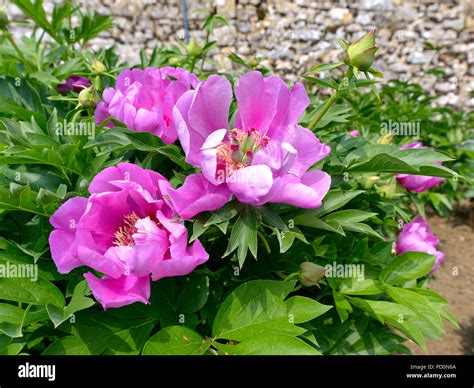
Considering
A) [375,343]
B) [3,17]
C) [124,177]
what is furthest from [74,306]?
[3,17]

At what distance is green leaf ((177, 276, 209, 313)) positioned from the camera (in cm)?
65

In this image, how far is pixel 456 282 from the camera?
2.94 meters

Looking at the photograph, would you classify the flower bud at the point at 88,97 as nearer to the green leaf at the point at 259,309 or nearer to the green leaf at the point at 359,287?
the green leaf at the point at 259,309

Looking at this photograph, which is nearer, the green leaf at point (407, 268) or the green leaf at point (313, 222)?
the green leaf at point (313, 222)

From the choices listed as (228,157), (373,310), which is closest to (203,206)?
(228,157)

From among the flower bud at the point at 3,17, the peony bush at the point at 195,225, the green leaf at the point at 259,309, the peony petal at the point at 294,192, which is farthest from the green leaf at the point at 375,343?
the flower bud at the point at 3,17

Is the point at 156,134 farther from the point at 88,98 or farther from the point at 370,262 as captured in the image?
the point at 370,262

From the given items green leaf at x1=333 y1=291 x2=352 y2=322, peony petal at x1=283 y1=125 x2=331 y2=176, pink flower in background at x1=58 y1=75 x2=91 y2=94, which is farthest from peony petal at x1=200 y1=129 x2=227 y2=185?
pink flower in background at x1=58 y1=75 x2=91 y2=94

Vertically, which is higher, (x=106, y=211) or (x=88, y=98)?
(x=88, y=98)

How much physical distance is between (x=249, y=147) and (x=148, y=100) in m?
0.18

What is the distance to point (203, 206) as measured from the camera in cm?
55

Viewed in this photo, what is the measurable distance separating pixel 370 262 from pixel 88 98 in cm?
54

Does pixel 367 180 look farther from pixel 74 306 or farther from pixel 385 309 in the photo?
pixel 74 306

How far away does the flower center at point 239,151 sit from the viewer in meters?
0.62
